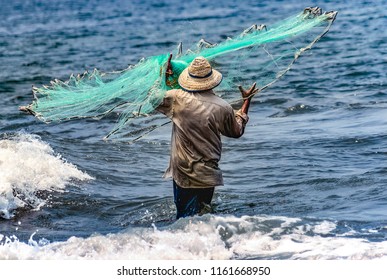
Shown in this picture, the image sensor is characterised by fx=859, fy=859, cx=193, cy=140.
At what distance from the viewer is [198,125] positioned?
24.3 feet

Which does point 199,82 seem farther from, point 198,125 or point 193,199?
point 193,199

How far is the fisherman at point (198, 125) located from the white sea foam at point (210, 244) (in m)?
0.33

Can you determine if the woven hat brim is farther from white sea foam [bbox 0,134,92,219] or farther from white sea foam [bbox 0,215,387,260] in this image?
white sea foam [bbox 0,134,92,219]

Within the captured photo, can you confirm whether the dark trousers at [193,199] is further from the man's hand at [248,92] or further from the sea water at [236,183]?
the man's hand at [248,92]

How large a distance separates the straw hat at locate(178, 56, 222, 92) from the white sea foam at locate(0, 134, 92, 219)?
2.81m

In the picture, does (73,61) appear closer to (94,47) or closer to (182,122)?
(94,47)

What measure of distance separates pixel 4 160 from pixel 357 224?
462cm

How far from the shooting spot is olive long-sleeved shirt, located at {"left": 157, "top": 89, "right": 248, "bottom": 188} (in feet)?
24.2

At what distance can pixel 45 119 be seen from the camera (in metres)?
8.05

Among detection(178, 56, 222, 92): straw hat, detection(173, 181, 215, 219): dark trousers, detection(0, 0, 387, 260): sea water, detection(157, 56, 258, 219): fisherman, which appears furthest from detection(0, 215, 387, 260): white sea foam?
detection(178, 56, 222, 92): straw hat

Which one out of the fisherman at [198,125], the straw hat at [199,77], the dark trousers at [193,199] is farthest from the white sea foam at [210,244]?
the straw hat at [199,77]

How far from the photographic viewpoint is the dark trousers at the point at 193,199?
7699 mm

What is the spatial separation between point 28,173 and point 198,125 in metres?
3.52

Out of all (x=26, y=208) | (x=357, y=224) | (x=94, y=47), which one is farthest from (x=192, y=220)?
(x=94, y=47)
